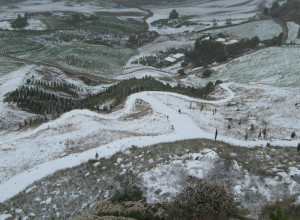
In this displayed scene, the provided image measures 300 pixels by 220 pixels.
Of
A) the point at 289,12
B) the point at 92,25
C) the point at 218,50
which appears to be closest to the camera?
the point at 218,50

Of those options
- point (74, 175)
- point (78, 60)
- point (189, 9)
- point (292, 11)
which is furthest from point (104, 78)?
point (189, 9)

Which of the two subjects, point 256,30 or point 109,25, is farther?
point 109,25

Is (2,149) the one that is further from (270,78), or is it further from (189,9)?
(189,9)

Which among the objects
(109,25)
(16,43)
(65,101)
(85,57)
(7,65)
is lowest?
(65,101)

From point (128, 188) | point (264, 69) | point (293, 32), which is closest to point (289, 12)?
point (293, 32)

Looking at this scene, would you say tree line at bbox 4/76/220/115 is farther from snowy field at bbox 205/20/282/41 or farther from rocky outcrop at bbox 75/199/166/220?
snowy field at bbox 205/20/282/41

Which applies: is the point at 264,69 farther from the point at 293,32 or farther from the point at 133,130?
the point at 133,130
